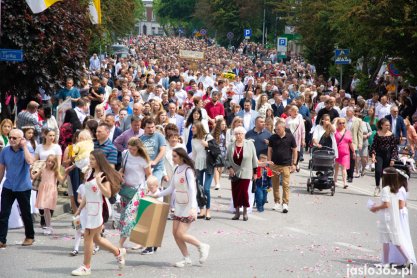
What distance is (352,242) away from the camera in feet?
50.4

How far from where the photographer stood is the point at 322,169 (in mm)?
20922

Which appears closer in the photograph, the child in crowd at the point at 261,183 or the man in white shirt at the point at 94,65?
the child in crowd at the point at 261,183

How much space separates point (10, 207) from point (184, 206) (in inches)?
104

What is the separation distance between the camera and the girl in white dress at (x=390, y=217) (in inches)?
510

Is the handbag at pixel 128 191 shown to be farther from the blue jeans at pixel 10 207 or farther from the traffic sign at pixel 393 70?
the traffic sign at pixel 393 70

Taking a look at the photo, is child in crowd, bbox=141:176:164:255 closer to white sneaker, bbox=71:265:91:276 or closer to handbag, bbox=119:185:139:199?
handbag, bbox=119:185:139:199

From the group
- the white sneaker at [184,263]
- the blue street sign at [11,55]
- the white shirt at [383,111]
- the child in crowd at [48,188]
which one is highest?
the blue street sign at [11,55]

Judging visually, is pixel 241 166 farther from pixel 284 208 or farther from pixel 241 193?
pixel 284 208

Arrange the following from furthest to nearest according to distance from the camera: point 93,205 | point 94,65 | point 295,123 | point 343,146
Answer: point 94,65, point 295,123, point 343,146, point 93,205

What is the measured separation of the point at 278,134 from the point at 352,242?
358cm

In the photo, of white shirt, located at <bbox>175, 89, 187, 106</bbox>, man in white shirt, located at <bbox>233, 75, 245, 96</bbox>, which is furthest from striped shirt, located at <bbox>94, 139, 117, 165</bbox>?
man in white shirt, located at <bbox>233, 75, 245, 96</bbox>

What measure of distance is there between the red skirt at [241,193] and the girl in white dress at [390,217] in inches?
168

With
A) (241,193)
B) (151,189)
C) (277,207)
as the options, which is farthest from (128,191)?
(277,207)

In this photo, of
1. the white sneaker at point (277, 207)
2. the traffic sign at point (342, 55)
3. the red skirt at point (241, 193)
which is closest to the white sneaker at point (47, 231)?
the red skirt at point (241, 193)
